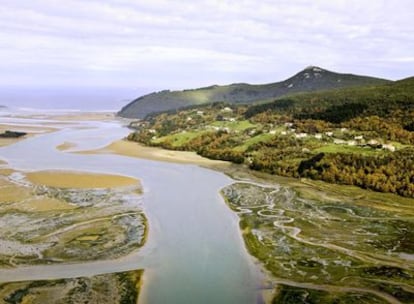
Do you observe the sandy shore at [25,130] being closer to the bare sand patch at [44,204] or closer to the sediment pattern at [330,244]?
the bare sand patch at [44,204]

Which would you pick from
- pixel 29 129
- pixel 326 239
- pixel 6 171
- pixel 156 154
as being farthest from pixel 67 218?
pixel 29 129

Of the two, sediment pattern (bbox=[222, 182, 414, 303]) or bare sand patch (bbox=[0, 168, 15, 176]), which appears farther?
bare sand patch (bbox=[0, 168, 15, 176])

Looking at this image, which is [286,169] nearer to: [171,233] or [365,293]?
[171,233]

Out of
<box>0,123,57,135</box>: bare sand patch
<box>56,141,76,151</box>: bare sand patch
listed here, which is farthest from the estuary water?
<box>0,123,57,135</box>: bare sand patch

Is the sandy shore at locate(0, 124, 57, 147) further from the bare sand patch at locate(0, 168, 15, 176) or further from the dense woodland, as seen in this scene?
the bare sand patch at locate(0, 168, 15, 176)

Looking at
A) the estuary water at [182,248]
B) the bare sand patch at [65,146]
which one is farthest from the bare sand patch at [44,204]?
the bare sand patch at [65,146]

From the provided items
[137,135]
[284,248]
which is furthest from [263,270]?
[137,135]

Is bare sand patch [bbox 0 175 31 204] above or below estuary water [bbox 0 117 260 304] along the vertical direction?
above
